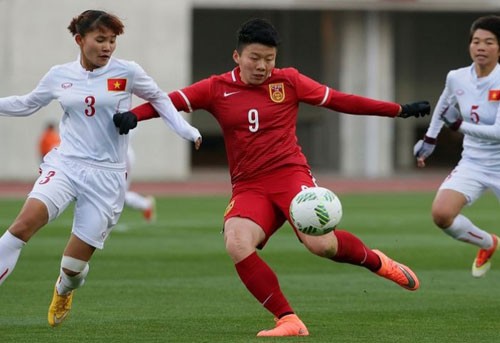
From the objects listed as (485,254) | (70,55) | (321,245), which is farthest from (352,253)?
(70,55)

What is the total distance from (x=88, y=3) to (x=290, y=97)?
2735 cm

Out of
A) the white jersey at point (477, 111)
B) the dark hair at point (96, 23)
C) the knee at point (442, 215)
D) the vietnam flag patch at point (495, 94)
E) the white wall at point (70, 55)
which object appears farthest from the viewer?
the white wall at point (70, 55)

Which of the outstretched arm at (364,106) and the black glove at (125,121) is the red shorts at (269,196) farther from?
the black glove at (125,121)

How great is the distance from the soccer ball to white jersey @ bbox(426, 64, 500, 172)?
284 cm

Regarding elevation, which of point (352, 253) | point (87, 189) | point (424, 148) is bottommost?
point (352, 253)

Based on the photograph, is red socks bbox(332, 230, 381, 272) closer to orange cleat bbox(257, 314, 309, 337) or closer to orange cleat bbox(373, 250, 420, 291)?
orange cleat bbox(373, 250, 420, 291)

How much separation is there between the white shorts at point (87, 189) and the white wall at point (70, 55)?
1029 inches

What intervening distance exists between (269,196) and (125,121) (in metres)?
1.20

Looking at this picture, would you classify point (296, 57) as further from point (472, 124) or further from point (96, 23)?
point (96, 23)

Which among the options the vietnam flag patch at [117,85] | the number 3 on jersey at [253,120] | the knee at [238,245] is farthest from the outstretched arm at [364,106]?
the vietnam flag patch at [117,85]

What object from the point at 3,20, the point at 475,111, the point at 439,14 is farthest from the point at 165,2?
the point at 475,111

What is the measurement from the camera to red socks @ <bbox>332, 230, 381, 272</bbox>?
9516mm

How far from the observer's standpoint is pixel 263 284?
903 cm

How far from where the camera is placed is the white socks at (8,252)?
357 inches
